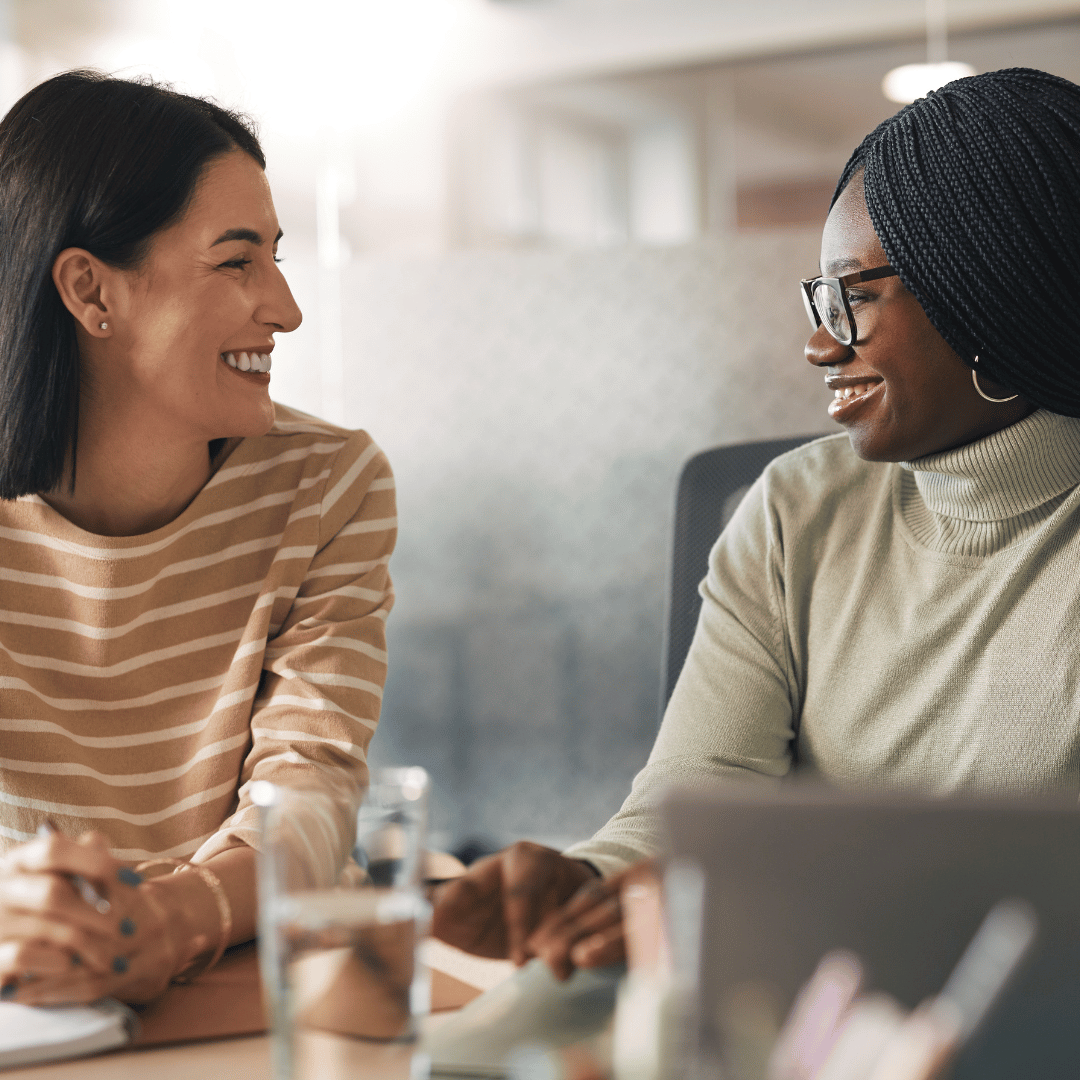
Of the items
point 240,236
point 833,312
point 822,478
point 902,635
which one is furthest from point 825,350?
point 240,236

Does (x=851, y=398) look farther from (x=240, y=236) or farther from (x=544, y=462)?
(x=544, y=462)

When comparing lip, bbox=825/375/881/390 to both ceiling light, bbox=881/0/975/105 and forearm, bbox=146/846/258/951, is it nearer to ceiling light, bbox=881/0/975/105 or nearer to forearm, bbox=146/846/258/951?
forearm, bbox=146/846/258/951

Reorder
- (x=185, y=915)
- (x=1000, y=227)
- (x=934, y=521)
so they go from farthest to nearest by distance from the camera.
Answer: (x=934, y=521), (x=1000, y=227), (x=185, y=915)

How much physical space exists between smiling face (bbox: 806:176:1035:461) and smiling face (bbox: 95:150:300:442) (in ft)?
1.85

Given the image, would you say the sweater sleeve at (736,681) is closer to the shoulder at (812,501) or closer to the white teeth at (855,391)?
the shoulder at (812,501)

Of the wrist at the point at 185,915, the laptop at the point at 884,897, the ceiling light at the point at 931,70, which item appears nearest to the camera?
the laptop at the point at 884,897

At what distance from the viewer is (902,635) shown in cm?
103

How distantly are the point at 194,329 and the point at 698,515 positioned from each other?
1.78 feet

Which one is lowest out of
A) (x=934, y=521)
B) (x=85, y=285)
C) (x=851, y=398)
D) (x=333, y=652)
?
(x=333, y=652)

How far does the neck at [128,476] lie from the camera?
117cm

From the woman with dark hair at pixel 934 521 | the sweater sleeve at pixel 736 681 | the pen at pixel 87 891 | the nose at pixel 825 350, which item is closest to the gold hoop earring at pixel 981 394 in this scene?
the woman with dark hair at pixel 934 521

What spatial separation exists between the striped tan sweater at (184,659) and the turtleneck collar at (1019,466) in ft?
1.78

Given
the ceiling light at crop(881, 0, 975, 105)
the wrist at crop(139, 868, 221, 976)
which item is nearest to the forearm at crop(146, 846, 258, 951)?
the wrist at crop(139, 868, 221, 976)

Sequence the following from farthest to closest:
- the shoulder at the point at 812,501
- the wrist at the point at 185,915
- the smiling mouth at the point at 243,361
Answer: the smiling mouth at the point at 243,361
the shoulder at the point at 812,501
the wrist at the point at 185,915
